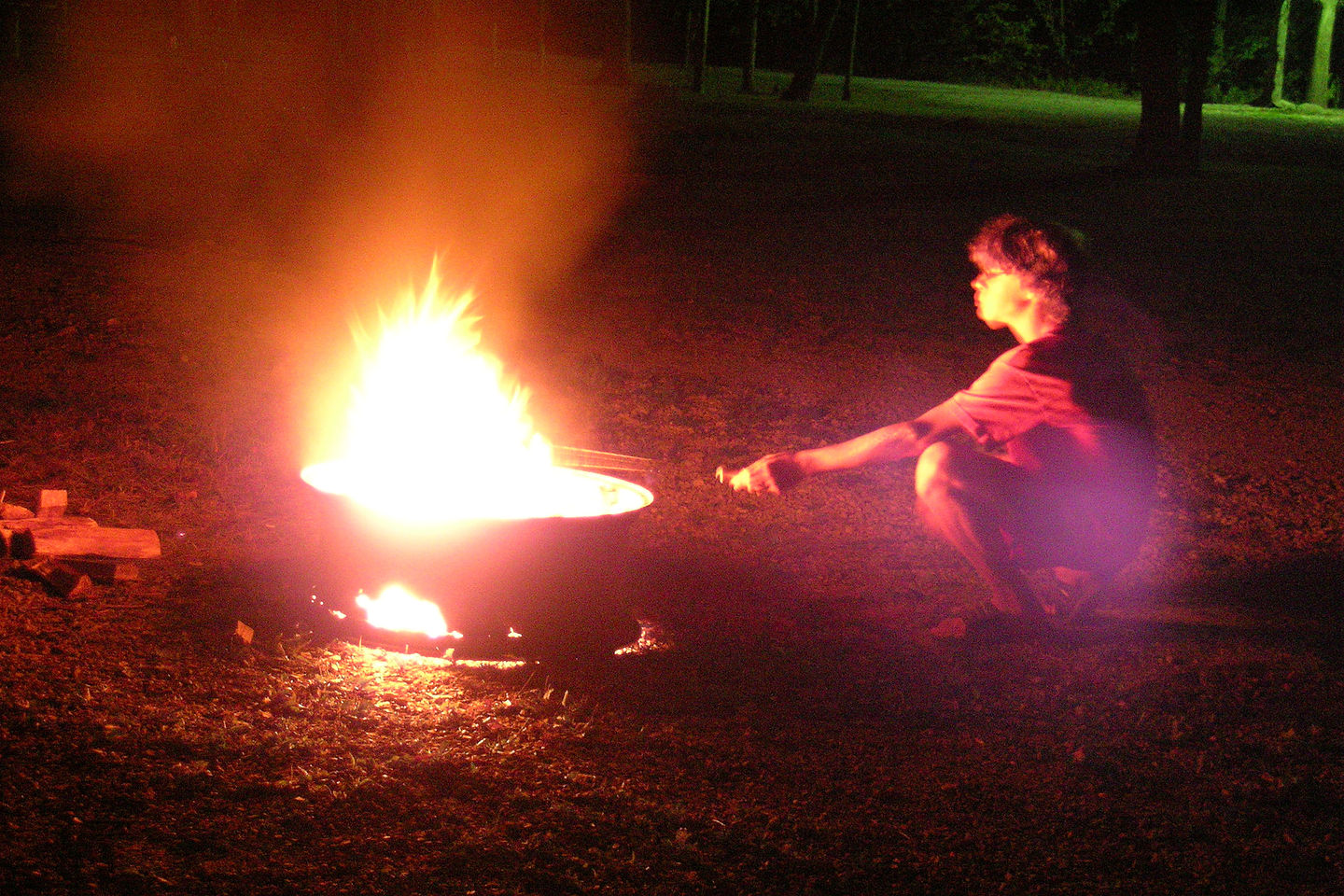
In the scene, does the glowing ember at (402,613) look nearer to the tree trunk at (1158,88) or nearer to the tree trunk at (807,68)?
the tree trunk at (1158,88)

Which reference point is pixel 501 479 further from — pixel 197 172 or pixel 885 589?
pixel 197 172

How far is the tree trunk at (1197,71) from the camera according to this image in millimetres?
15852

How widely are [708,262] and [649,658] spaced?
7126 mm

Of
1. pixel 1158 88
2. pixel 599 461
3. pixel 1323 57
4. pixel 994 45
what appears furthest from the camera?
pixel 994 45

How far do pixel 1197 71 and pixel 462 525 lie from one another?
50.9 ft

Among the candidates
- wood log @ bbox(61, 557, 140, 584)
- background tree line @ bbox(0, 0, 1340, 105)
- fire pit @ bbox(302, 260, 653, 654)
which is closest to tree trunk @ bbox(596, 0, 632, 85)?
background tree line @ bbox(0, 0, 1340, 105)

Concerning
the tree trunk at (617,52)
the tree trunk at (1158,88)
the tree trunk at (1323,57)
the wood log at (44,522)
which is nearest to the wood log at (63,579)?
the wood log at (44,522)

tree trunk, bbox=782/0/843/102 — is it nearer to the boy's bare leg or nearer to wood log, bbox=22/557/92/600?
the boy's bare leg

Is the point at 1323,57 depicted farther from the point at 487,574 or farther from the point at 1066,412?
the point at 487,574

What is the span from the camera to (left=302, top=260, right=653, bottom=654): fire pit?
3777 mm

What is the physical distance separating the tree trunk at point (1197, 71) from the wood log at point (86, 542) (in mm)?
15084

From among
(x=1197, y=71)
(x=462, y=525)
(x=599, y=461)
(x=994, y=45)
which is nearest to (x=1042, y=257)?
(x=462, y=525)

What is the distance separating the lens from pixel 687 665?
3859 mm

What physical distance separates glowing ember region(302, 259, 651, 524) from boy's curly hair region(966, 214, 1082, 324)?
1.31 m
